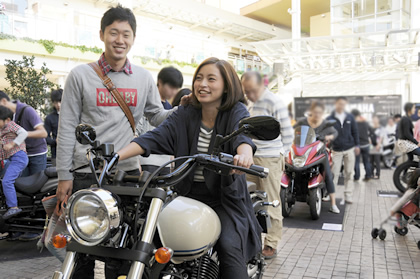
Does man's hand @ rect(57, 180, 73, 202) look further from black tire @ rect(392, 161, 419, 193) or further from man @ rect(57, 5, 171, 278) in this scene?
black tire @ rect(392, 161, 419, 193)

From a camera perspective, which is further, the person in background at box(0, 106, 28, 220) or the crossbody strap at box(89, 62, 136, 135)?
the person in background at box(0, 106, 28, 220)

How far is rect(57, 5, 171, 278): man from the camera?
2.50 m

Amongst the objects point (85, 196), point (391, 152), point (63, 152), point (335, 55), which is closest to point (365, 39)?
point (335, 55)

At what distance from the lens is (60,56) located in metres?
7.67

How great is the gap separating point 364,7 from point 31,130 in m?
4.83

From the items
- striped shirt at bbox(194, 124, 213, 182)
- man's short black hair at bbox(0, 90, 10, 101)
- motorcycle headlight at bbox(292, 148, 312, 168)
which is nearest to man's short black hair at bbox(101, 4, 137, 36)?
striped shirt at bbox(194, 124, 213, 182)

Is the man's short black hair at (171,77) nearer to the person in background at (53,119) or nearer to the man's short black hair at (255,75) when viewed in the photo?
the man's short black hair at (255,75)

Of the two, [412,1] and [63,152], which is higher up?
[412,1]

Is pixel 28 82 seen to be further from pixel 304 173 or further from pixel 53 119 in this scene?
pixel 304 173

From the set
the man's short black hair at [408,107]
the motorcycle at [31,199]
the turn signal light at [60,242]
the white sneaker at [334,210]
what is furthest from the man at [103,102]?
the white sneaker at [334,210]

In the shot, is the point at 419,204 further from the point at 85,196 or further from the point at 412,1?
the point at 85,196

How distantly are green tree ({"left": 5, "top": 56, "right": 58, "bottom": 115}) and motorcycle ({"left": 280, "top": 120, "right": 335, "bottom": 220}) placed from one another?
12.6 ft

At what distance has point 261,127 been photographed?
5.71ft

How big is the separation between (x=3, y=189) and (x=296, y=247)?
3449 mm
